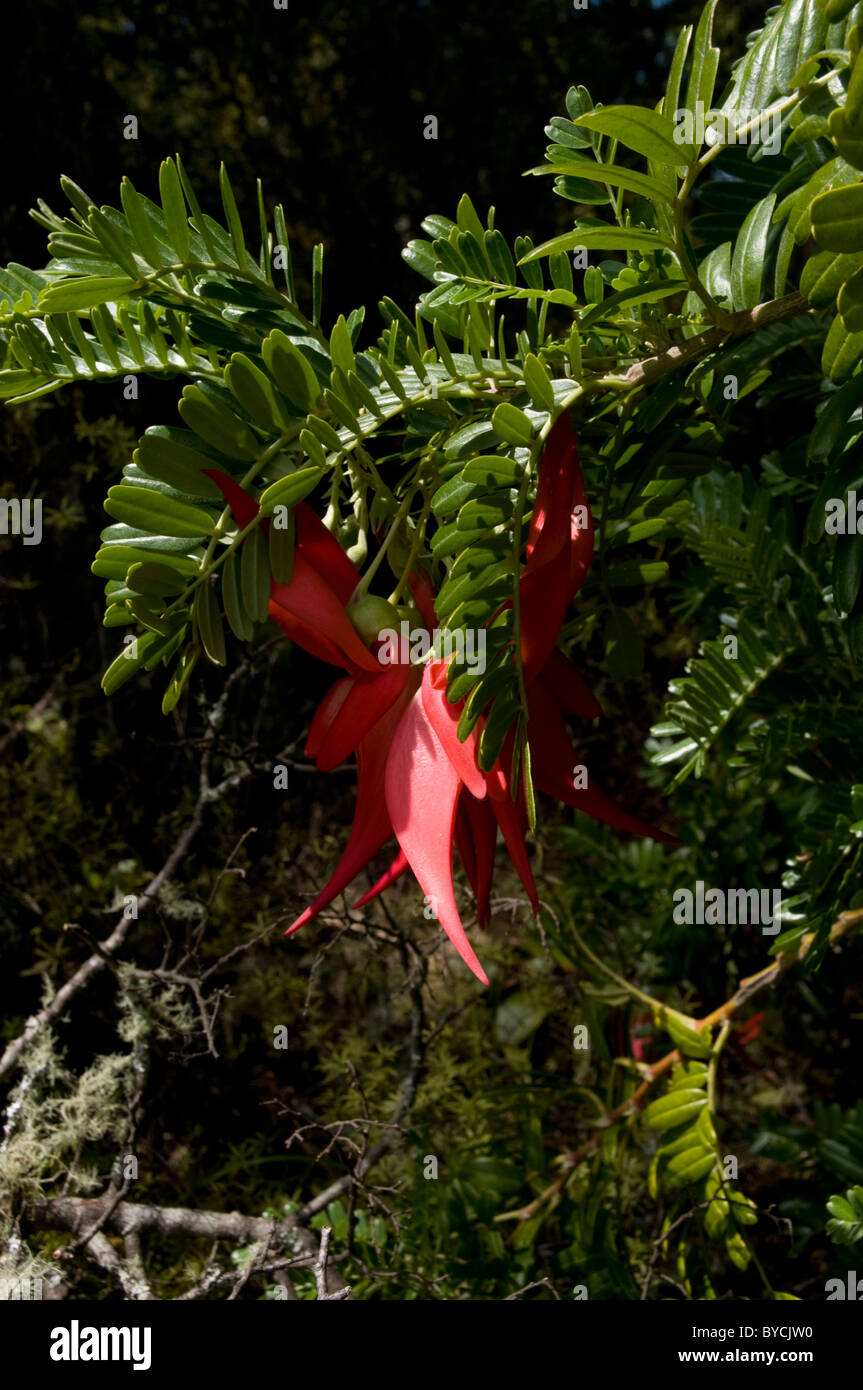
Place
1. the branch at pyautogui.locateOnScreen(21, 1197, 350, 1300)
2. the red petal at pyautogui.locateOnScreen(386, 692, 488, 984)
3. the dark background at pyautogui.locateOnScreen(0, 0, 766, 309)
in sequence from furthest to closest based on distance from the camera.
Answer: the dark background at pyautogui.locateOnScreen(0, 0, 766, 309)
the branch at pyautogui.locateOnScreen(21, 1197, 350, 1300)
the red petal at pyautogui.locateOnScreen(386, 692, 488, 984)

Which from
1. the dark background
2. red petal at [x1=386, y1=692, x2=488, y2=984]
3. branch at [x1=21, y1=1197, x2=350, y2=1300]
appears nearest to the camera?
red petal at [x1=386, y1=692, x2=488, y2=984]

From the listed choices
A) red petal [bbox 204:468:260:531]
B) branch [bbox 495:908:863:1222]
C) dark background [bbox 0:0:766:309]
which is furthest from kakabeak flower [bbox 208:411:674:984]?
dark background [bbox 0:0:766:309]

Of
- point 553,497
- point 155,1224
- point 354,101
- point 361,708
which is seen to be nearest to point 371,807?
point 361,708

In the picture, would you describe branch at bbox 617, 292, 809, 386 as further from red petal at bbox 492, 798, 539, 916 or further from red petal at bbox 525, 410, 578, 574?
red petal at bbox 492, 798, 539, 916

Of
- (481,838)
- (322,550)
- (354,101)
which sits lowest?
(481,838)

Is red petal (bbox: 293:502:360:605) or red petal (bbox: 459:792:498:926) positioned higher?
red petal (bbox: 293:502:360:605)

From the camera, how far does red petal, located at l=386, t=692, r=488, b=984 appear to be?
1.43 ft

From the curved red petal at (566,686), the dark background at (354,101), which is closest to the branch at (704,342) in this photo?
the curved red petal at (566,686)

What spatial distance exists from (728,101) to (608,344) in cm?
11

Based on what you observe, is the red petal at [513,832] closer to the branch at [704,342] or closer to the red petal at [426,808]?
the red petal at [426,808]

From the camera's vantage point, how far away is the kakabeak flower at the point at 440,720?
0.45 meters


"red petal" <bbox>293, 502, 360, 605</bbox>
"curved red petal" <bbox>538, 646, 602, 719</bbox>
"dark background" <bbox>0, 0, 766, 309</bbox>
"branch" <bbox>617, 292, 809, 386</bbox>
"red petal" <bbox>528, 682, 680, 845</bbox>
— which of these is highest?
"dark background" <bbox>0, 0, 766, 309</bbox>

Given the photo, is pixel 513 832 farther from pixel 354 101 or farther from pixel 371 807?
pixel 354 101

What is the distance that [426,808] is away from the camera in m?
0.45
